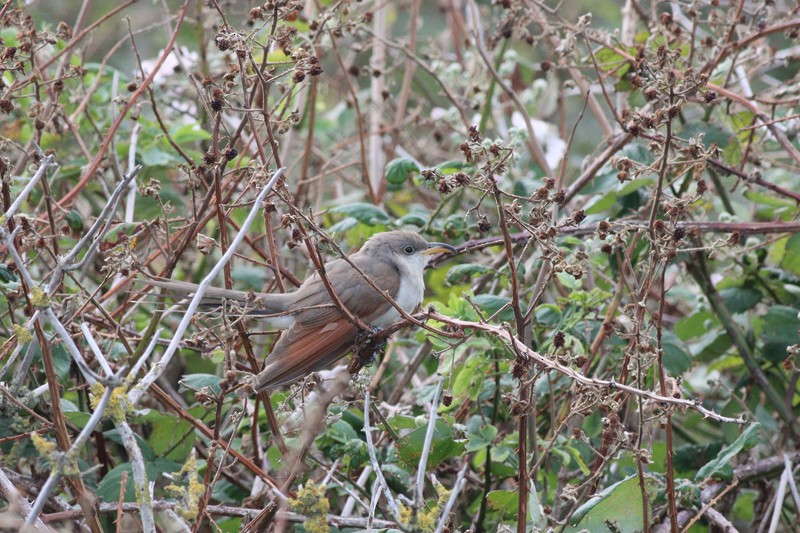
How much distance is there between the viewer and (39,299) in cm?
238

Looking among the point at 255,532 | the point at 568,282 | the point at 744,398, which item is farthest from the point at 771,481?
the point at 255,532

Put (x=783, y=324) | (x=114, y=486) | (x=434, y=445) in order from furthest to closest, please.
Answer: (x=783, y=324) < (x=114, y=486) < (x=434, y=445)

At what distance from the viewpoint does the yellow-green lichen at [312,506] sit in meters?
2.44

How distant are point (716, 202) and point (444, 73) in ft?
6.13

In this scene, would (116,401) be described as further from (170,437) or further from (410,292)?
(410,292)

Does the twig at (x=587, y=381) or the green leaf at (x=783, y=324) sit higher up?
the twig at (x=587, y=381)

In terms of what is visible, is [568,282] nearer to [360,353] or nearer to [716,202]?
[360,353]

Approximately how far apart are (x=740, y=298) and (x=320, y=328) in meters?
2.14

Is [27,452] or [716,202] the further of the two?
[716,202]

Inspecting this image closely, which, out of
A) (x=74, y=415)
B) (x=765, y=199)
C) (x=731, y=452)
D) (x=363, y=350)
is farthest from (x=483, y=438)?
(x=765, y=199)

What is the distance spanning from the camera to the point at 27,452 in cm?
351

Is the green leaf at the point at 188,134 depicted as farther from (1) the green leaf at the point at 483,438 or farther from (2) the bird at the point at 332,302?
(1) the green leaf at the point at 483,438

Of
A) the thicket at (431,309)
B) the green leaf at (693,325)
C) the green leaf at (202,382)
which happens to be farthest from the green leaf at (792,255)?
the green leaf at (202,382)

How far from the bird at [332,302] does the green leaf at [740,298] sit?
1.45m
